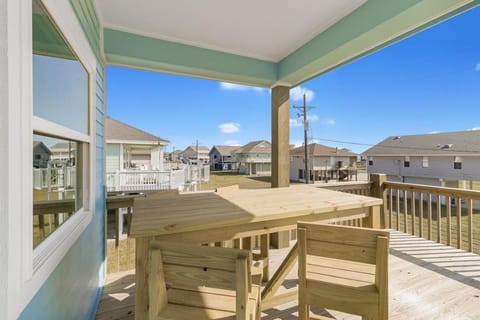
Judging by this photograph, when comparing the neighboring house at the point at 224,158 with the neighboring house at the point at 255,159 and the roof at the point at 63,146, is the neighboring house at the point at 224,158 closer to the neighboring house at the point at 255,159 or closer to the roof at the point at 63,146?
the neighboring house at the point at 255,159

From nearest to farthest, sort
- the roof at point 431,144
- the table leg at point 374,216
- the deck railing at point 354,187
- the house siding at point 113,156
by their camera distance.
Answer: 1. the table leg at point 374,216
2. the deck railing at point 354,187
3. the house siding at point 113,156
4. the roof at point 431,144

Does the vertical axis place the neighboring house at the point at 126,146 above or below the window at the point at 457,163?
above

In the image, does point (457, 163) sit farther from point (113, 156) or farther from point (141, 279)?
point (113, 156)

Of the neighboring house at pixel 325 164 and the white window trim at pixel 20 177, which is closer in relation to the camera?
Result: the white window trim at pixel 20 177

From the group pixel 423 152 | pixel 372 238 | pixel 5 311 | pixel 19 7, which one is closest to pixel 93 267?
pixel 5 311

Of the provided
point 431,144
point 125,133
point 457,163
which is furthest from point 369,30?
point 431,144

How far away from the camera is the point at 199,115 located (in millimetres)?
19984

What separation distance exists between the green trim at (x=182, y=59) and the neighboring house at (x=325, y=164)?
18756mm

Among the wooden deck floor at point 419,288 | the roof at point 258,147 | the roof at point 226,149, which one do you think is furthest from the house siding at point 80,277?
the roof at point 226,149

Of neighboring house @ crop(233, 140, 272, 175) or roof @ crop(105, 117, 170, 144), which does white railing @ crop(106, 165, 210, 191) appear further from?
neighboring house @ crop(233, 140, 272, 175)

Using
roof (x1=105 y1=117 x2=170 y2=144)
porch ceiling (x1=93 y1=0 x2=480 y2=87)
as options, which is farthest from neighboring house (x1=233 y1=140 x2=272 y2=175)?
porch ceiling (x1=93 y1=0 x2=480 y2=87)

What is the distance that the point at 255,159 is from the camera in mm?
24641

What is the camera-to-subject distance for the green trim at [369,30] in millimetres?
1741

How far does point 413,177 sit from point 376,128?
254 inches
